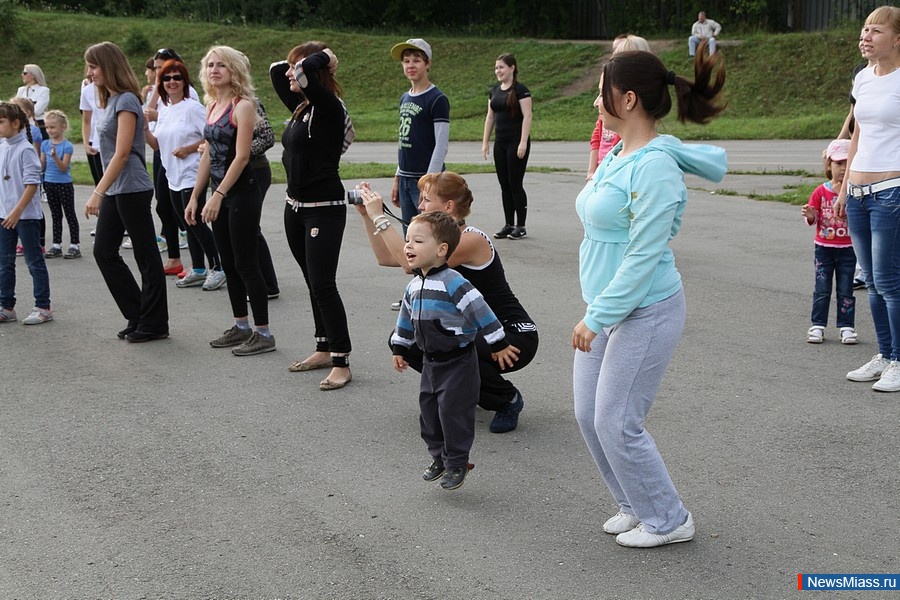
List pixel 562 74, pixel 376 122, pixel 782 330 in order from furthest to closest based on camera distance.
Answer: pixel 562 74
pixel 376 122
pixel 782 330

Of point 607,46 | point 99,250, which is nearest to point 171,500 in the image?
point 99,250

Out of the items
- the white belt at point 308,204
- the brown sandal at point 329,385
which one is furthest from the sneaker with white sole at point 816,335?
the white belt at point 308,204

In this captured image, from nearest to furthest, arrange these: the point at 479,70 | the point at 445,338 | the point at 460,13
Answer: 1. the point at 445,338
2. the point at 479,70
3. the point at 460,13

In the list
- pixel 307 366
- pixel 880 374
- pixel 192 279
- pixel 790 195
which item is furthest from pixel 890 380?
pixel 790 195

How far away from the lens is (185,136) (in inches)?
339

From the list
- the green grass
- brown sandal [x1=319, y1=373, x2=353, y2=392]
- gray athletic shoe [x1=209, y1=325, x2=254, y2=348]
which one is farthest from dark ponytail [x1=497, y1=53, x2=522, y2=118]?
brown sandal [x1=319, y1=373, x2=353, y2=392]

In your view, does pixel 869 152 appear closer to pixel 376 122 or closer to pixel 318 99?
pixel 318 99

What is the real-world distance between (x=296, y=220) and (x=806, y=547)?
3.63 metres

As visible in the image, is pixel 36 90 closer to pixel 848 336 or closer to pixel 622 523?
pixel 848 336

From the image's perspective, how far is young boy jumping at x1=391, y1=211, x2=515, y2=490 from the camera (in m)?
4.51

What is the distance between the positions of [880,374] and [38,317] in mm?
6302

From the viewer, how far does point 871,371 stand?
19.7 feet

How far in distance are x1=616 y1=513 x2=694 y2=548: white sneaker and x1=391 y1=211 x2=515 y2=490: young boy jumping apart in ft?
2.84

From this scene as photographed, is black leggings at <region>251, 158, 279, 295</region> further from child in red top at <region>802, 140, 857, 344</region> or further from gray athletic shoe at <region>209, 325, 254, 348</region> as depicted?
child in red top at <region>802, 140, 857, 344</region>
